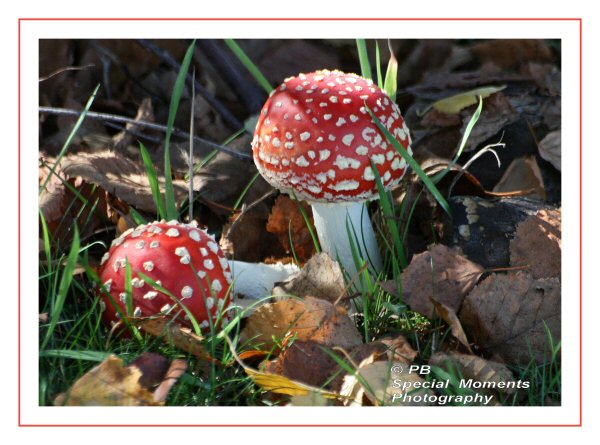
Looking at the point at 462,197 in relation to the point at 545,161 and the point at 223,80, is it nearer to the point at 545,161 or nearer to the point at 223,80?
the point at 545,161

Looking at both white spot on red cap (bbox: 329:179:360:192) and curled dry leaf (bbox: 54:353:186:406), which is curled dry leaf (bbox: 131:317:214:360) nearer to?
curled dry leaf (bbox: 54:353:186:406)

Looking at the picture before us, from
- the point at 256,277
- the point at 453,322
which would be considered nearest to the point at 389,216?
the point at 453,322

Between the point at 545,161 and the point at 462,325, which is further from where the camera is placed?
the point at 545,161

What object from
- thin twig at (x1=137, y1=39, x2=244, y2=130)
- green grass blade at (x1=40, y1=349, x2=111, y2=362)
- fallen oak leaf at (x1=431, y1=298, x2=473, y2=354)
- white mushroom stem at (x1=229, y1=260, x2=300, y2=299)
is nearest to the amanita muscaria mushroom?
white mushroom stem at (x1=229, y1=260, x2=300, y2=299)

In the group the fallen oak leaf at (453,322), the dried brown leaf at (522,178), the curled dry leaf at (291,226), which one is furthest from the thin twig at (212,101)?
the fallen oak leaf at (453,322)

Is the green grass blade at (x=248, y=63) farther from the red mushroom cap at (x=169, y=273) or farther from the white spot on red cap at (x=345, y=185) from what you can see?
the red mushroom cap at (x=169, y=273)
